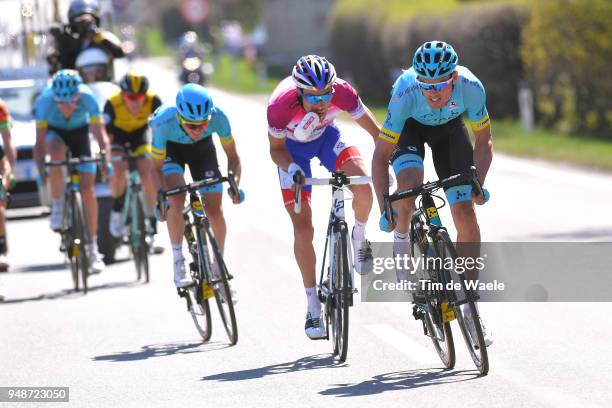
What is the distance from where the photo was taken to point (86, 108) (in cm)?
1369

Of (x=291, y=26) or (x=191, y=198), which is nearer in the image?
(x=191, y=198)

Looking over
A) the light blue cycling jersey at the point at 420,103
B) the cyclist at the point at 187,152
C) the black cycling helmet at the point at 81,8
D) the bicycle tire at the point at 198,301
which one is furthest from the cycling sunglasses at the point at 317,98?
the black cycling helmet at the point at 81,8

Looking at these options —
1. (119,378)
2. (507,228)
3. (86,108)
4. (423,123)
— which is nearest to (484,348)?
(423,123)

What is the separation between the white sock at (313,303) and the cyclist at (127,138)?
15.4 ft

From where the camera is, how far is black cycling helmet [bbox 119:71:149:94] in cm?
1359

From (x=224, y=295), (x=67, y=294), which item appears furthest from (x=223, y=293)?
(x=67, y=294)

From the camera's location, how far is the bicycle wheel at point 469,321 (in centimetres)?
809

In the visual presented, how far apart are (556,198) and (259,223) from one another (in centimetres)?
376

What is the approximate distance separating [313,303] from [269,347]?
0.53m

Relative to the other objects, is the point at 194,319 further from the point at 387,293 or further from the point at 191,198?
the point at 387,293

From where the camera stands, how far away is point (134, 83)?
1363 cm

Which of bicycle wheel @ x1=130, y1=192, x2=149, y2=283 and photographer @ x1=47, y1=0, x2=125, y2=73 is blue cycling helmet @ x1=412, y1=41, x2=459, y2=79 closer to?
bicycle wheel @ x1=130, y1=192, x2=149, y2=283

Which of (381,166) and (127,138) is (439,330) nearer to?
(381,166)

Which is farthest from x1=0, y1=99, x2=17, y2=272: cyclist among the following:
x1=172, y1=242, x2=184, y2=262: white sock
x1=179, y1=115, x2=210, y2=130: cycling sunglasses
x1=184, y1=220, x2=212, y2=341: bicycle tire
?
x1=179, y1=115, x2=210, y2=130: cycling sunglasses
